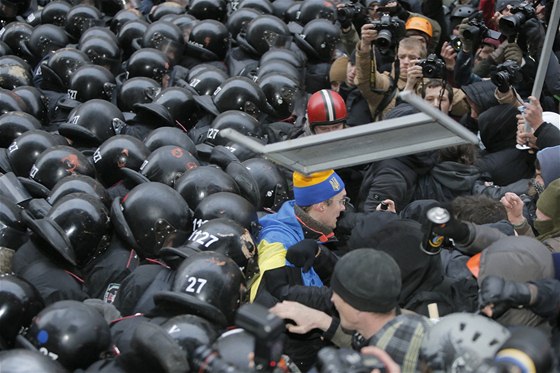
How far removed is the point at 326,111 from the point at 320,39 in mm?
2990

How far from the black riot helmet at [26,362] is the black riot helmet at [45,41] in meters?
6.14

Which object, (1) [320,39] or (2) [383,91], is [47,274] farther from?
(1) [320,39]

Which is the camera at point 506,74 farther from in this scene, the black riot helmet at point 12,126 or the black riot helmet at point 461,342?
the black riot helmet at point 12,126

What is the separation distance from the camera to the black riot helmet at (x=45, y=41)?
9209 millimetres

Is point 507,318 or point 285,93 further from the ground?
point 507,318

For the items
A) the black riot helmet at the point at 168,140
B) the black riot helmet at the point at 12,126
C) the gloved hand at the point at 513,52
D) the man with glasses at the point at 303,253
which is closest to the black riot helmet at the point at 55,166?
the black riot helmet at the point at 168,140

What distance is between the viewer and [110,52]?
8766mm

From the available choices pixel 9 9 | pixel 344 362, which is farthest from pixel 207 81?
pixel 344 362

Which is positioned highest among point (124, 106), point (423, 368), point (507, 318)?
point (423, 368)

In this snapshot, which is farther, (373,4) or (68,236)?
(373,4)

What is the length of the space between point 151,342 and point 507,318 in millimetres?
1466

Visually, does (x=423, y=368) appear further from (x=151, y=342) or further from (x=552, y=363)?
(x=151, y=342)

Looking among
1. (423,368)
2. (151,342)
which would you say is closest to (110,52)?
(151,342)

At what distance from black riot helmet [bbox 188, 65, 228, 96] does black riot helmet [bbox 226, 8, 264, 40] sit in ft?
4.67
